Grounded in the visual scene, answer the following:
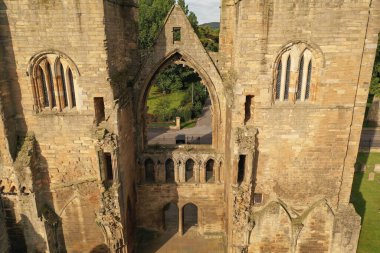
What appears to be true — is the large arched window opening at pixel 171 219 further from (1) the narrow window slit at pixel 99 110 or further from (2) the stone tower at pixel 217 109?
(1) the narrow window slit at pixel 99 110

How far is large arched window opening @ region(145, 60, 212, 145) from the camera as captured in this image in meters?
28.7

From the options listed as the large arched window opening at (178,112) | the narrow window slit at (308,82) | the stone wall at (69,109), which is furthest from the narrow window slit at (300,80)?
the large arched window opening at (178,112)

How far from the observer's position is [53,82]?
38.4 ft

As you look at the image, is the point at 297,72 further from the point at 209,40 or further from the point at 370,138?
the point at 209,40

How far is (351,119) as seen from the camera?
11.5 metres

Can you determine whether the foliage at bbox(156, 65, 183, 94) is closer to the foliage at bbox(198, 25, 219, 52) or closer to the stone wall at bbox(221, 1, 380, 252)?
the foliage at bbox(198, 25, 219, 52)

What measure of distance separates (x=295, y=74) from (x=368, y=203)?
1195 centimetres

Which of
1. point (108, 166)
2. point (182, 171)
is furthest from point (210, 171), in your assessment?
point (108, 166)

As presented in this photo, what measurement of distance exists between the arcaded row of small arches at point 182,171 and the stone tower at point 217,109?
136cm

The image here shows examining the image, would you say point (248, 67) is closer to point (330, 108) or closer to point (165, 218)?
A: point (330, 108)

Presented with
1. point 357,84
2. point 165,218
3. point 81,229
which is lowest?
point 165,218

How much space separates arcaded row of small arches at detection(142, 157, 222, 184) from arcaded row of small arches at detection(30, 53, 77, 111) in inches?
192

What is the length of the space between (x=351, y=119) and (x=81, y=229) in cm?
1171

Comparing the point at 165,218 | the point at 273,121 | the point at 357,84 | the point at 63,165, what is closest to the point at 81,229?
the point at 63,165
